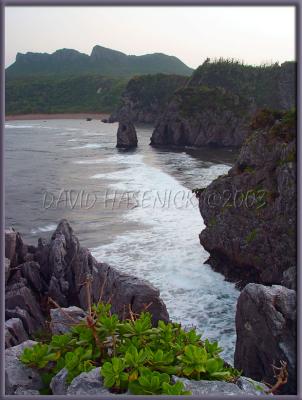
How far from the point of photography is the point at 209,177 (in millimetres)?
42375

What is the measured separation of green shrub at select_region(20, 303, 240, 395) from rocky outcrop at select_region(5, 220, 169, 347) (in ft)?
16.5

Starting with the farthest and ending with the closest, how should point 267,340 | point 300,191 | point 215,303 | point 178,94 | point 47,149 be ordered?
point 178,94 → point 47,149 → point 215,303 → point 267,340 → point 300,191

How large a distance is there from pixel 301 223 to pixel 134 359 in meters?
2.55

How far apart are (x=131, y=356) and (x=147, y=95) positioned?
130 metres

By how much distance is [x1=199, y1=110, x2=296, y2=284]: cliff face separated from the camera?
17.1 metres

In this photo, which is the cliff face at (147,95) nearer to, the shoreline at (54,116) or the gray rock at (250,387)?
the shoreline at (54,116)

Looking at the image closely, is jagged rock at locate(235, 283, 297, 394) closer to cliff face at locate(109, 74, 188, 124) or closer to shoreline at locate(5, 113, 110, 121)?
shoreline at locate(5, 113, 110, 121)

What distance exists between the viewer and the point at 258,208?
18.2m

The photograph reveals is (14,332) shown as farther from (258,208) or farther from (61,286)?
(258,208)

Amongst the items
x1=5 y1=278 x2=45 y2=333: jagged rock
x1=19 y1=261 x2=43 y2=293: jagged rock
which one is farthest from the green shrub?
x1=19 y1=261 x2=43 y2=293: jagged rock

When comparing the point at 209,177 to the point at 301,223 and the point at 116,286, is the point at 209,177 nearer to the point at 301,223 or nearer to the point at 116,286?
the point at 116,286

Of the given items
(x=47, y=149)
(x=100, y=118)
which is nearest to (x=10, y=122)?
(x=100, y=118)

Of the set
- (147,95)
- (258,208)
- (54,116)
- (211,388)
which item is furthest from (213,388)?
(54,116)

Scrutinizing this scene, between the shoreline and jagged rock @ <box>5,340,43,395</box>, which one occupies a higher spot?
the shoreline
